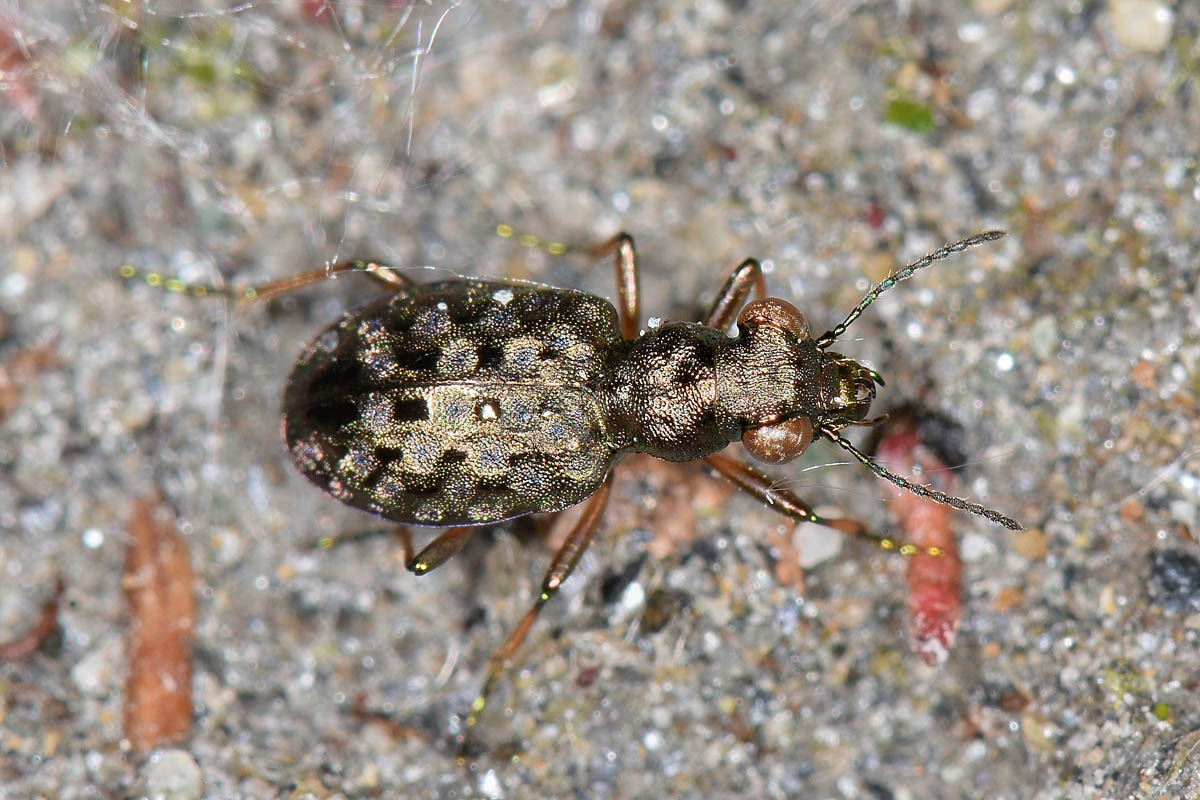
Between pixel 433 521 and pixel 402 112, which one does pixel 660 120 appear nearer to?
pixel 402 112

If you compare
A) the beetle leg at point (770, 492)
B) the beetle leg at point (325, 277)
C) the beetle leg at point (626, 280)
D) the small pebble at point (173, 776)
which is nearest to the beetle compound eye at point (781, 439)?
the beetle leg at point (770, 492)

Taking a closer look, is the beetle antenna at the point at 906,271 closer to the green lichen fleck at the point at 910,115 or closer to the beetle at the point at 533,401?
the beetle at the point at 533,401

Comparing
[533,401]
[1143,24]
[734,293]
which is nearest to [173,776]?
[533,401]

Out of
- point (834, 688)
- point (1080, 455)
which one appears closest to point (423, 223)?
point (834, 688)

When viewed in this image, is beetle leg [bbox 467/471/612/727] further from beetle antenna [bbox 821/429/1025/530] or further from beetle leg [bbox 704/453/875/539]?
beetle antenna [bbox 821/429/1025/530]

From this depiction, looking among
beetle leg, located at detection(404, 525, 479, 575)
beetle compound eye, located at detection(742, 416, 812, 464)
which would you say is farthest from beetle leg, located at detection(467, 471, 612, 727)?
beetle compound eye, located at detection(742, 416, 812, 464)

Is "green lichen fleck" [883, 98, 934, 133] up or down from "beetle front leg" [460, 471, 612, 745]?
up

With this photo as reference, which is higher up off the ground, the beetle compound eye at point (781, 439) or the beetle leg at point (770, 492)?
the beetle compound eye at point (781, 439)

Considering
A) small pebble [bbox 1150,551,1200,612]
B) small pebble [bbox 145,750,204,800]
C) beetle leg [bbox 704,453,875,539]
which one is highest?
small pebble [bbox 1150,551,1200,612]
